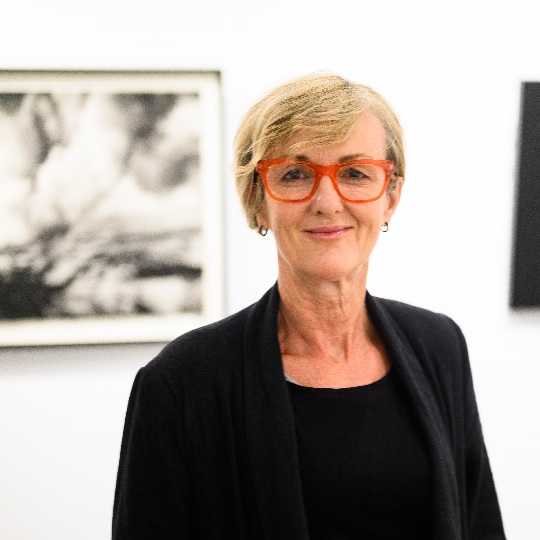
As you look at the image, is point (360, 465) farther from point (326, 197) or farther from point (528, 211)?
point (528, 211)

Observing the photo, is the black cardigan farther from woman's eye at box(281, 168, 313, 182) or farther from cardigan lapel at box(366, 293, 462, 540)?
woman's eye at box(281, 168, 313, 182)

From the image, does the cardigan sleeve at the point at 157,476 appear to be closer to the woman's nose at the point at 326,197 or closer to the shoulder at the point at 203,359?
the shoulder at the point at 203,359

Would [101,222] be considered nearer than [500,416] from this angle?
Yes

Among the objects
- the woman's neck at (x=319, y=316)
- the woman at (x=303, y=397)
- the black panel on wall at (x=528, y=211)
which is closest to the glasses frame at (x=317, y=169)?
the woman at (x=303, y=397)

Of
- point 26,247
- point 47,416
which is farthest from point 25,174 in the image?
point 47,416

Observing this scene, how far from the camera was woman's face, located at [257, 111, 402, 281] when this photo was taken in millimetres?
971

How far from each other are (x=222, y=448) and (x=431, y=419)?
0.34m

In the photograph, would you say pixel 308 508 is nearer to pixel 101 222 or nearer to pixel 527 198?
pixel 101 222

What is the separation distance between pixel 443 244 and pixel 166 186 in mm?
804

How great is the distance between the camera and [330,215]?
0.97 m

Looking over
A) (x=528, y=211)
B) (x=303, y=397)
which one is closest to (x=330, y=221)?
(x=303, y=397)

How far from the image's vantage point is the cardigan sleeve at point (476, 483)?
3.73 ft

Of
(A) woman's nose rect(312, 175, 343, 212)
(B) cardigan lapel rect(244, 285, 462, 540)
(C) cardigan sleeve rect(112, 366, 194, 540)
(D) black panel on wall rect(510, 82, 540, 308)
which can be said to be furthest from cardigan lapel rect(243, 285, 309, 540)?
(D) black panel on wall rect(510, 82, 540, 308)

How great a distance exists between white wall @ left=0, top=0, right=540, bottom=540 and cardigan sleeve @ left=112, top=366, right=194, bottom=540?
2.77ft
